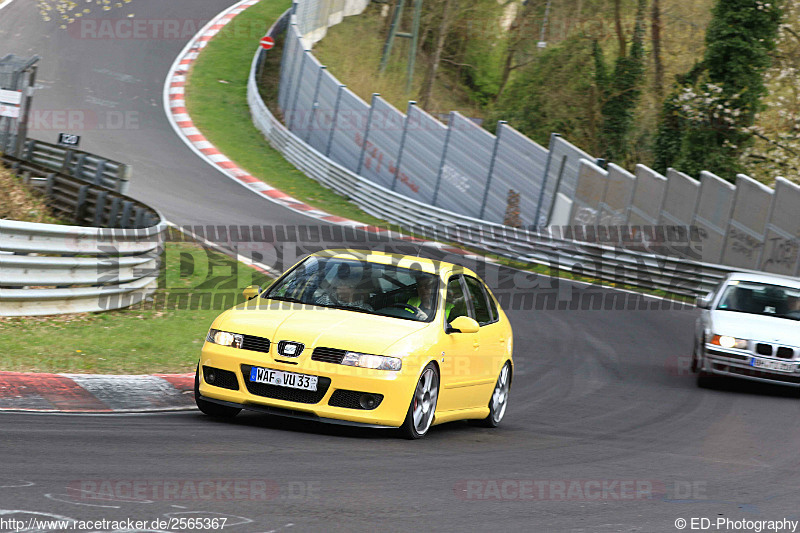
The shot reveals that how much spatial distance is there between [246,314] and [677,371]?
8251mm

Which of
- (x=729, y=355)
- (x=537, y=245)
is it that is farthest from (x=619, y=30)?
(x=729, y=355)

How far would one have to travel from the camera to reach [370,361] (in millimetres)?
7949

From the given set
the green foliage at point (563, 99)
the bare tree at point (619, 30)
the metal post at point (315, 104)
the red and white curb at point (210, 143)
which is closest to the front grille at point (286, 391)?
the red and white curb at point (210, 143)

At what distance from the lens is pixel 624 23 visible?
43000 mm

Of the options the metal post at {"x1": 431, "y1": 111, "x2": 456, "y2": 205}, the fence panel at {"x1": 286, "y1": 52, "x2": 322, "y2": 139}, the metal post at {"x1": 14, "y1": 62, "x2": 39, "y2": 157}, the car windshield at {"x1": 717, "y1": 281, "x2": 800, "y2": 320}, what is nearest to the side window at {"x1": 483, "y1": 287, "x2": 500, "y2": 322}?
the car windshield at {"x1": 717, "y1": 281, "x2": 800, "y2": 320}

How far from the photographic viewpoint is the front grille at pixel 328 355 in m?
7.93

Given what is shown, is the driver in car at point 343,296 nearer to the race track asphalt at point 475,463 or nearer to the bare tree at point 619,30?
the race track asphalt at point 475,463

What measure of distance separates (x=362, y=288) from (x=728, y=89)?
21.2 metres

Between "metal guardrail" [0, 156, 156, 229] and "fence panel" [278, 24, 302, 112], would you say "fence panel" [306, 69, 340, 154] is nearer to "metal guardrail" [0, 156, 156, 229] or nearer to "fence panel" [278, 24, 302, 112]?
"fence panel" [278, 24, 302, 112]

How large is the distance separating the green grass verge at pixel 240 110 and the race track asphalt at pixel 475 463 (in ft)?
57.6

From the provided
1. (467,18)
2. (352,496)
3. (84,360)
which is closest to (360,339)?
(352,496)

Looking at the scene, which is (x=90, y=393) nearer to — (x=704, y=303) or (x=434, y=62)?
(x=704, y=303)

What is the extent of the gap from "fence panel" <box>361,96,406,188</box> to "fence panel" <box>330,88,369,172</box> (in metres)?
0.38

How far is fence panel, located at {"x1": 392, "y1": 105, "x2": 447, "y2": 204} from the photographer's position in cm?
2994
